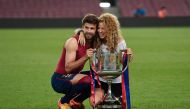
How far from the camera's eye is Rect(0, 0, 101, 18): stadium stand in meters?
44.4

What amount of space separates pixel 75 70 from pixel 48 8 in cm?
3834

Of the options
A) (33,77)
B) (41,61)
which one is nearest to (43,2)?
(41,61)

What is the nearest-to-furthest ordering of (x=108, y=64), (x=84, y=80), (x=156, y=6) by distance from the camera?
(x=108, y=64) < (x=84, y=80) < (x=156, y=6)

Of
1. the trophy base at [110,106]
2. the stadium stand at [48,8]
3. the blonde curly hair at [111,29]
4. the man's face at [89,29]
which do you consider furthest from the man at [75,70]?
the stadium stand at [48,8]

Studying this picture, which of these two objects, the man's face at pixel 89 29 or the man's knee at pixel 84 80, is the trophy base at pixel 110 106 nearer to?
the man's knee at pixel 84 80

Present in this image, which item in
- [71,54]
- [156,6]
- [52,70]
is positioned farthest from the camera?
[156,6]

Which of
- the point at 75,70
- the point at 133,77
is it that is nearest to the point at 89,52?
the point at 75,70

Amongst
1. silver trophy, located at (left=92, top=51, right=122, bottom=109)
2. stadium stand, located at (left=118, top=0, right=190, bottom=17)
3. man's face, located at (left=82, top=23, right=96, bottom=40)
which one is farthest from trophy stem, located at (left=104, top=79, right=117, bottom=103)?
stadium stand, located at (left=118, top=0, right=190, bottom=17)

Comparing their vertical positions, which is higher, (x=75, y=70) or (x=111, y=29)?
(x=111, y=29)

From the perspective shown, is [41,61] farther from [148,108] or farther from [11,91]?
[148,108]

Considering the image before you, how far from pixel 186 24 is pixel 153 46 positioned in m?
16.1

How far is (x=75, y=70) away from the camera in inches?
296

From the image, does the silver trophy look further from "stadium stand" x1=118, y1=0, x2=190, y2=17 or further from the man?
"stadium stand" x1=118, y1=0, x2=190, y2=17

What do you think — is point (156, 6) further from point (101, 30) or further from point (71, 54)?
point (101, 30)
